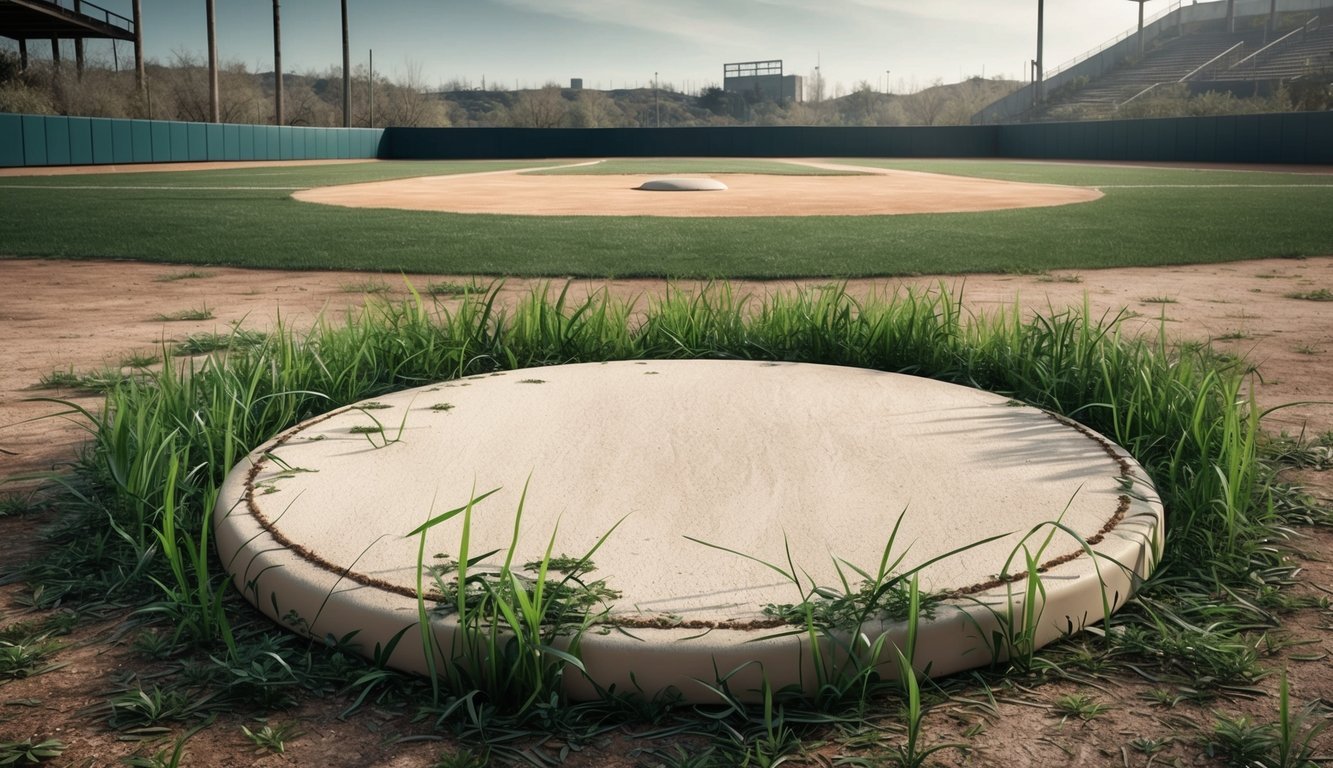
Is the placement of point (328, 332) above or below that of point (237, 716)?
above

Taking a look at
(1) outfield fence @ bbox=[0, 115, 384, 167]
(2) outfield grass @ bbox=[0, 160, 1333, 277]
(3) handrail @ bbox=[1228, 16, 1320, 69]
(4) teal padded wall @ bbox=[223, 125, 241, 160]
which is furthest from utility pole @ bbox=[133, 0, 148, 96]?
(3) handrail @ bbox=[1228, 16, 1320, 69]

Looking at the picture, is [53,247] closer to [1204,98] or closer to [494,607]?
[494,607]

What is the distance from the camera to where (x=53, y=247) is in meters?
9.16

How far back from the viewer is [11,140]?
78.8 feet

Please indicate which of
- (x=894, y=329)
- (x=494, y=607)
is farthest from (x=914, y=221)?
(x=494, y=607)

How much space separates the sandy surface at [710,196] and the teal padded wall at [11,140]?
935 centimetres

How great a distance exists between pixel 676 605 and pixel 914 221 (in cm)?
1071

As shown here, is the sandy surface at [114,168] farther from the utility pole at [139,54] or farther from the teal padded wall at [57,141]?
the utility pole at [139,54]

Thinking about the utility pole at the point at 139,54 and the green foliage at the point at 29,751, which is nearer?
the green foliage at the point at 29,751

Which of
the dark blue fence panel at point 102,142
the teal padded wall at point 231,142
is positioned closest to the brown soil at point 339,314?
the dark blue fence panel at point 102,142

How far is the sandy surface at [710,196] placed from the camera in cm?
1425

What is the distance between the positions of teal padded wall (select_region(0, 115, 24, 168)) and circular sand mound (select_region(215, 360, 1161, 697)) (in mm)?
25625

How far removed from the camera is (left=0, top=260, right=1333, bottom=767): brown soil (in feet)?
5.47

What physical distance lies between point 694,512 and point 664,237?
7.81 meters
